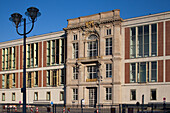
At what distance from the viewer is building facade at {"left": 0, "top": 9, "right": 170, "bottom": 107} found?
171 feet

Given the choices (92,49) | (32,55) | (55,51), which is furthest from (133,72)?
(32,55)

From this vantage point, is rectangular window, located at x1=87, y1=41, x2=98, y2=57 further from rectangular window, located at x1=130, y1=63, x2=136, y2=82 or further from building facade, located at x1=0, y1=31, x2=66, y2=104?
building facade, located at x1=0, y1=31, x2=66, y2=104

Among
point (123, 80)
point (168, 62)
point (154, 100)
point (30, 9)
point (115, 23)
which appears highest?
point (115, 23)

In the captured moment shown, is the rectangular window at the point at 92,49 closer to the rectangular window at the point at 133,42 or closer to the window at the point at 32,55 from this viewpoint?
the rectangular window at the point at 133,42

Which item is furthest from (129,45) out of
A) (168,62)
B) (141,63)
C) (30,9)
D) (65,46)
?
(30,9)

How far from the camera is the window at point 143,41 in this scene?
5284cm

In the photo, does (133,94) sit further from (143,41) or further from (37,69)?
(37,69)

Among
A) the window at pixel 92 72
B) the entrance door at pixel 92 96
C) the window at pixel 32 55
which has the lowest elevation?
the entrance door at pixel 92 96

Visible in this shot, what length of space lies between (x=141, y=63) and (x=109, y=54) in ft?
20.7

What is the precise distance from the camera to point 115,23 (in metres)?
55.3

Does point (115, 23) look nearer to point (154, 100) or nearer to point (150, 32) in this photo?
point (150, 32)

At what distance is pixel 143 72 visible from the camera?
176 ft

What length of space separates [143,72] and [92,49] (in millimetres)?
11177

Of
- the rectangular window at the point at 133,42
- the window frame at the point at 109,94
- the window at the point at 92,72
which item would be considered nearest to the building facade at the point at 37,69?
the window at the point at 92,72
